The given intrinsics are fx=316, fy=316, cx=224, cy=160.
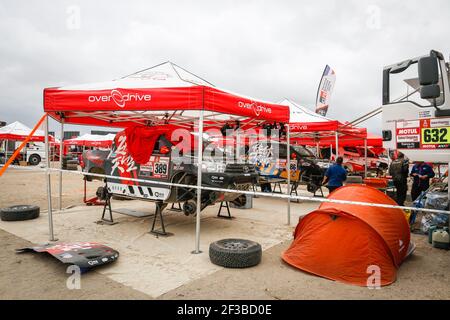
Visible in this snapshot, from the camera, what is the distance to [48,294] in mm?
3652

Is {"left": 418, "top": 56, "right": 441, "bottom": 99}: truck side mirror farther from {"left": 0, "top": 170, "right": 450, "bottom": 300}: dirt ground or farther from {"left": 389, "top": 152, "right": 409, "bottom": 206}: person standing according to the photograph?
{"left": 389, "top": 152, "right": 409, "bottom": 206}: person standing

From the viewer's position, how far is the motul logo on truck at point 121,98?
541 cm

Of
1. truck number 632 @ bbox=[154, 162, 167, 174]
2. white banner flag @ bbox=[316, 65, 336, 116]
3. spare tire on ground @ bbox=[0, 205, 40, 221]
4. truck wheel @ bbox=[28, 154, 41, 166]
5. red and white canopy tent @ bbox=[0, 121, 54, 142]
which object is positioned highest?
white banner flag @ bbox=[316, 65, 336, 116]

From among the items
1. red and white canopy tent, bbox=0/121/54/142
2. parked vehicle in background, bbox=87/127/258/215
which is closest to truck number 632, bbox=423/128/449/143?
parked vehicle in background, bbox=87/127/258/215

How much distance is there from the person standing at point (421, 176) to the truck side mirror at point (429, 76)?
6674 millimetres

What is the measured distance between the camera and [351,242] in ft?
13.8

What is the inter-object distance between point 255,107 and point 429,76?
10.3 ft

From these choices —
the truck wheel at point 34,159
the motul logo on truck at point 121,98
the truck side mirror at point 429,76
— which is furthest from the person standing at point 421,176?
the truck wheel at point 34,159

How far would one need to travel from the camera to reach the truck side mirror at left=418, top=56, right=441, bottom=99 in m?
3.90

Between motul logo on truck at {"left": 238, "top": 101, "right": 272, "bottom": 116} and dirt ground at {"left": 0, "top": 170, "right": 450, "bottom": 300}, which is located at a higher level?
motul logo on truck at {"left": 238, "top": 101, "right": 272, "bottom": 116}

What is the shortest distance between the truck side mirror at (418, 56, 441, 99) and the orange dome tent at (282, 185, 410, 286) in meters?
1.62

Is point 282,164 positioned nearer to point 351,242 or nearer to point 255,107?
point 255,107
